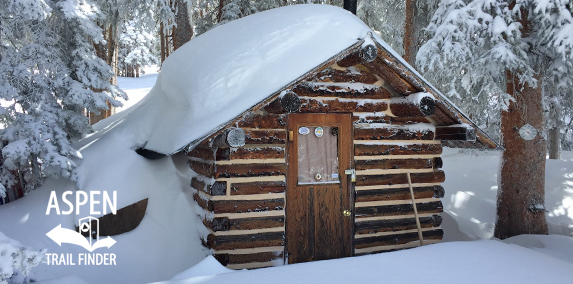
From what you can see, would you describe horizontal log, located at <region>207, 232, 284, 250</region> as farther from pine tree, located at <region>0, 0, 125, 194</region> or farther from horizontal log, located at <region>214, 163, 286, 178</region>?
pine tree, located at <region>0, 0, 125, 194</region>

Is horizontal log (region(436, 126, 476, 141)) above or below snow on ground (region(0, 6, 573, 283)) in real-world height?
above

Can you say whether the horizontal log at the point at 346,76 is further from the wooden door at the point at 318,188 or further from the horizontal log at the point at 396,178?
the horizontal log at the point at 396,178

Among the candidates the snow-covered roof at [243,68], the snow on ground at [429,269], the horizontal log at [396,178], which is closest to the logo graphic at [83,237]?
the snow-covered roof at [243,68]

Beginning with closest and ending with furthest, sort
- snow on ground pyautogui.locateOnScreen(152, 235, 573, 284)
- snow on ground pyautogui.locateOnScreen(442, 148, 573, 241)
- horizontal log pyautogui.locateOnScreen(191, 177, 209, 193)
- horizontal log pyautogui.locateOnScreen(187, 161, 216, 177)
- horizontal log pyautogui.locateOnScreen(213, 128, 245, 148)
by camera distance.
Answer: snow on ground pyautogui.locateOnScreen(152, 235, 573, 284)
horizontal log pyautogui.locateOnScreen(213, 128, 245, 148)
horizontal log pyautogui.locateOnScreen(187, 161, 216, 177)
horizontal log pyautogui.locateOnScreen(191, 177, 209, 193)
snow on ground pyautogui.locateOnScreen(442, 148, 573, 241)

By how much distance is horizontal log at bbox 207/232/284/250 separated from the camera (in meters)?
6.25

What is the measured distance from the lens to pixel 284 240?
6.61 meters

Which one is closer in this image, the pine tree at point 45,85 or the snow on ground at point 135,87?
the pine tree at point 45,85

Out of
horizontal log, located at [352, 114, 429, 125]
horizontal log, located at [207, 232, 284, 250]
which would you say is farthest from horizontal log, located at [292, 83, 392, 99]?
horizontal log, located at [207, 232, 284, 250]

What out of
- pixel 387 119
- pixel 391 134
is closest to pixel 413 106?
pixel 387 119

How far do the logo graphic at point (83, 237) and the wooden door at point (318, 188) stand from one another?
3.19m

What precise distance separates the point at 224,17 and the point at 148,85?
25303 mm

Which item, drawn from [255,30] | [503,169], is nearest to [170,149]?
[255,30]

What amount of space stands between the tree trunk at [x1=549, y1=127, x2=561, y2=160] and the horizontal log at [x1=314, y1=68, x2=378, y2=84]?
12.0 meters

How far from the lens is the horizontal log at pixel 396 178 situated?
23.4 feet
